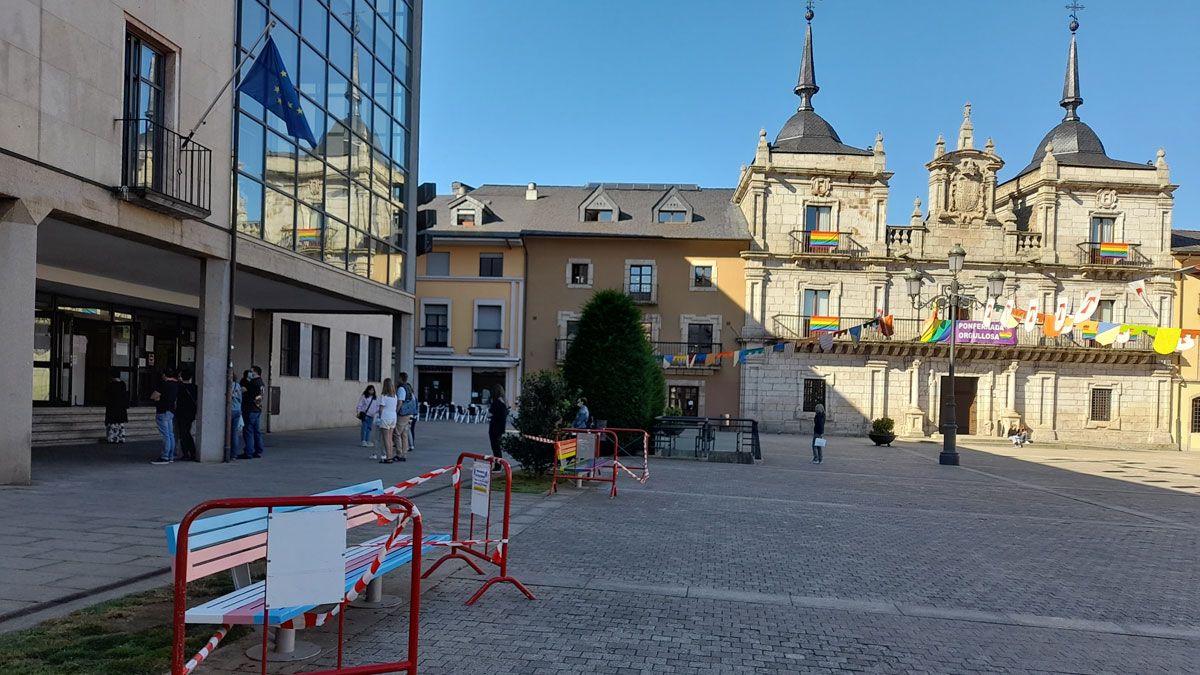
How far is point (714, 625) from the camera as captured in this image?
618 cm

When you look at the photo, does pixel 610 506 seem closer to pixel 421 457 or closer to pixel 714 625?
pixel 714 625

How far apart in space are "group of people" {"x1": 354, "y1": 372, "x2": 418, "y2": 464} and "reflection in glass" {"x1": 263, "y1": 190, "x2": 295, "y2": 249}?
11.0 feet

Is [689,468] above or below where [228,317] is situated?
below

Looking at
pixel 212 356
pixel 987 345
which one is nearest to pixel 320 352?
pixel 212 356

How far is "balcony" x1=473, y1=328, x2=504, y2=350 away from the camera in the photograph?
45.0 metres

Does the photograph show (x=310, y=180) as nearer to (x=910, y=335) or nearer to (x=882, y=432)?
(x=882, y=432)

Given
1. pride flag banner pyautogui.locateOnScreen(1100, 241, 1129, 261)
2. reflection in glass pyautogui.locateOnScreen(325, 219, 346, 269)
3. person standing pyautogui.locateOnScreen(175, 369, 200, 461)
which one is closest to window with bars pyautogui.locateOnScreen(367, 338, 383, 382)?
reflection in glass pyautogui.locateOnScreen(325, 219, 346, 269)

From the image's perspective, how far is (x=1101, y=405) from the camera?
44.3 m

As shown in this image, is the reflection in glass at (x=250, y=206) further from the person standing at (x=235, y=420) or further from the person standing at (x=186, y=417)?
the person standing at (x=186, y=417)

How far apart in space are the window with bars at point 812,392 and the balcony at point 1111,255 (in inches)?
586

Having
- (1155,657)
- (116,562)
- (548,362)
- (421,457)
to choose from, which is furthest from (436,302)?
(1155,657)

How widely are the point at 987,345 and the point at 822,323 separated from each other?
8.20 meters

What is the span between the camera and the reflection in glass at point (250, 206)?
15367mm

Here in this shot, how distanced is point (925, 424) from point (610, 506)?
35.1m
